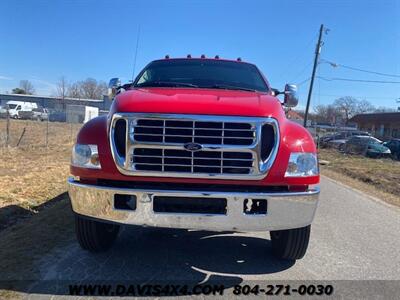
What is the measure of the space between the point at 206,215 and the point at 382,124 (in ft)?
214

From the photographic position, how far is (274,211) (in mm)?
3713

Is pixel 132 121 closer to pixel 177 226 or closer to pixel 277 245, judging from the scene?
pixel 177 226

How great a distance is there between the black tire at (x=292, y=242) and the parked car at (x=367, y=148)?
2669 centimetres

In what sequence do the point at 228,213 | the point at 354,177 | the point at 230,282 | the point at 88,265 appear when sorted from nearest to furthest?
the point at 228,213 < the point at 230,282 < the point at 88,265 < the point at 354,177

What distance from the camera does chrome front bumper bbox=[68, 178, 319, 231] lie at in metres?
3.65

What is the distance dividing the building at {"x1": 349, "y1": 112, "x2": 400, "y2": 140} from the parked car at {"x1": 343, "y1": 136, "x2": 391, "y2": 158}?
26072mm

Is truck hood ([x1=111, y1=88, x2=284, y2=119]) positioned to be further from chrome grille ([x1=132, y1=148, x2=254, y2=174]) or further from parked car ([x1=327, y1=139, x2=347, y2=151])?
parked car ([x1=327, y1=139, x2=347, y2=151])

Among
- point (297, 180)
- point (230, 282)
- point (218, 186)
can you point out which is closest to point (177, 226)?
point (218, 186)

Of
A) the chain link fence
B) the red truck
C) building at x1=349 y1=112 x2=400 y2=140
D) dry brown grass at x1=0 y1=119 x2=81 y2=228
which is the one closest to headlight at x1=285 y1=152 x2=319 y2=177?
the red truck

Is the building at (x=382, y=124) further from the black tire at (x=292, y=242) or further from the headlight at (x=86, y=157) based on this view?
the headlight at (x=86, y=157)

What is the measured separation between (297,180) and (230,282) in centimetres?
111

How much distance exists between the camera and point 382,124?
63344 millimetres

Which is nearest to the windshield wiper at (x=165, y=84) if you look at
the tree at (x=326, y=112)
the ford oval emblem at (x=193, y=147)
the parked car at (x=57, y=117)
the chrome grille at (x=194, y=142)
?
the chrome grille at (x=194, y=142)

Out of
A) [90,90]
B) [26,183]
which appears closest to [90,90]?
[90,90]
